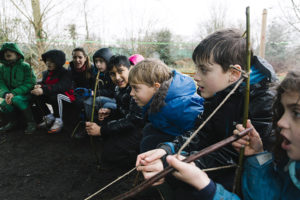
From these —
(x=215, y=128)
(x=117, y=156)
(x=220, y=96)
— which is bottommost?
(x=117, y=156)

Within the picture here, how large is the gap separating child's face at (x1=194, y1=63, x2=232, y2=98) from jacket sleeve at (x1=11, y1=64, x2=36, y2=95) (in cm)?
337

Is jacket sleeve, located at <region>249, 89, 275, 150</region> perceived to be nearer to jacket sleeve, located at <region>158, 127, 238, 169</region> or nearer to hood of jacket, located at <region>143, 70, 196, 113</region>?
jacket sleeve, located at <region>158, 127, 238, 169</region>

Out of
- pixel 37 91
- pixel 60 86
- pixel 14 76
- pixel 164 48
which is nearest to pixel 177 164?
pixel 60 86

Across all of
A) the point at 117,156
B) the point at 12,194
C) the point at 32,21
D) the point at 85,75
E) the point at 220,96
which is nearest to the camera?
the point at 220,96

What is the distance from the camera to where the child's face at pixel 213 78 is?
4.42 feet

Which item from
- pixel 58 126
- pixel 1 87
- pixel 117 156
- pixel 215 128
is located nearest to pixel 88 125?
pixel 117 156

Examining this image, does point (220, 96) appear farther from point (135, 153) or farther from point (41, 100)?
point (41, 100)

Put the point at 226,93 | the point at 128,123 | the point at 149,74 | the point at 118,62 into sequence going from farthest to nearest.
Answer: the point at 118,62 → the point at 128,123 → the point at 149,74 → the point at 226,93

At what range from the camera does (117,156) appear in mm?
2428

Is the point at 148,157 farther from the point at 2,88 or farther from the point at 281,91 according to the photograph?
the point at 2,88

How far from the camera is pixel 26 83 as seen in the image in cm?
380

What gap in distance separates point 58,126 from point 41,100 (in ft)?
2.30

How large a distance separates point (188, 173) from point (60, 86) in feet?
11.1

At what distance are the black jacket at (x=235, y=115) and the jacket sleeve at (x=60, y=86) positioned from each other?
9.08 feet
